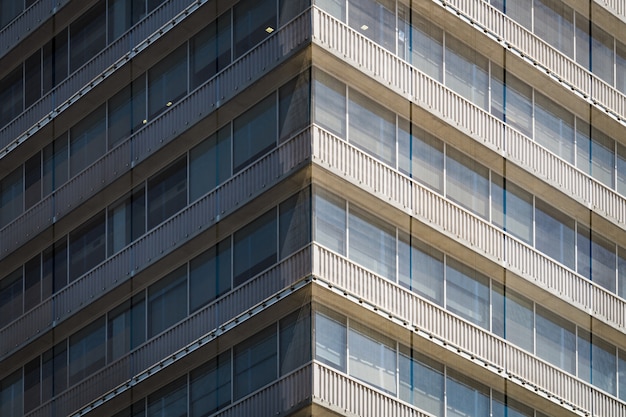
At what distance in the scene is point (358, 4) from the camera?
67.4 m

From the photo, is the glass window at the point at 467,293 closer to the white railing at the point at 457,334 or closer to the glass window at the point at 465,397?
the white railing at the point at 457,334

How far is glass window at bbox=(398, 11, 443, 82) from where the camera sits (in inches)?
2712

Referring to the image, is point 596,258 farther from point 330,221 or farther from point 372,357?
point 330,221

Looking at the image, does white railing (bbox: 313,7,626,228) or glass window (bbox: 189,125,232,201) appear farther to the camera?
glass window (bbox: 189,125,232,201)

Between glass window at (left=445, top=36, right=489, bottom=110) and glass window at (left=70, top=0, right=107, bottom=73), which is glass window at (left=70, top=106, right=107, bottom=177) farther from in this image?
glass window at (left=445, top=36, right=489, bottom=110)

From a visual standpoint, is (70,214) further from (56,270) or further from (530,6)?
(530,6)

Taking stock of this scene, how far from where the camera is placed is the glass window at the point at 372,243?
215 ft

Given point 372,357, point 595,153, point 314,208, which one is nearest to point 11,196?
point 314,208

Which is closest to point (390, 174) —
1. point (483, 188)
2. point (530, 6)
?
point (483, 188)

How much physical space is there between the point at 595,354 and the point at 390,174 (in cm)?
944

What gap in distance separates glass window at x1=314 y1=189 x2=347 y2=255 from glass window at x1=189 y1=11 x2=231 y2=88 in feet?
19.1

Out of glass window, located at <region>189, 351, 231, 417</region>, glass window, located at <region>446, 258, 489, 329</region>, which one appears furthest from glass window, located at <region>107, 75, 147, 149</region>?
glass window, located at <region>446, 258, 489, 329</region>

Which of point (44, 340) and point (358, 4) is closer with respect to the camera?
point (358, 4)

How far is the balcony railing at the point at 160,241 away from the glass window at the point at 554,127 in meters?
10.0
